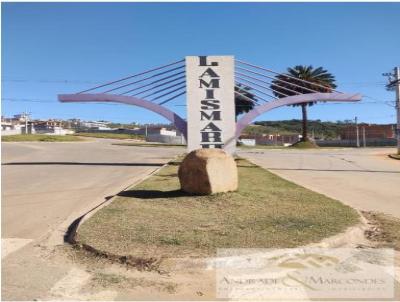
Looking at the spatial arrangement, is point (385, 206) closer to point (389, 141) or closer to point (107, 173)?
point (107, 173)

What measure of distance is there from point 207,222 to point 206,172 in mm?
2534

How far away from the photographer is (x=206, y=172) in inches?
407

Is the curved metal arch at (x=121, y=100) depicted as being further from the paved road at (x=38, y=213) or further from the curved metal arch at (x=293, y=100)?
the paved road at (x=38, y=213)

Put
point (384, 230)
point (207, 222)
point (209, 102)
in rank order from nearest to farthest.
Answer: point (384, 230) → point (207, 222) → point (209, 102)

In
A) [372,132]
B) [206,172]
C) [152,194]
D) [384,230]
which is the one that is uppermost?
[372,132]

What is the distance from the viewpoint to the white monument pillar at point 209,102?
2294cm

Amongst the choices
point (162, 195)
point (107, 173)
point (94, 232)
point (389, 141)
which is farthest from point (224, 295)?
point (389, 141)

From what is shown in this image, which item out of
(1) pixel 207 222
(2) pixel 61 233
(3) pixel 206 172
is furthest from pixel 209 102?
(2) pixel 61 233

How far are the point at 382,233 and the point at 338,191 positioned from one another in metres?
5.94

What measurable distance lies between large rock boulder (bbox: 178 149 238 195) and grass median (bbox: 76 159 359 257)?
24 centimetres

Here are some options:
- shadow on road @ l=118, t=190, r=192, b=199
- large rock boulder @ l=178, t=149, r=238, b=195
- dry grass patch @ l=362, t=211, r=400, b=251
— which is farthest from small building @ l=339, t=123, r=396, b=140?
dry grass patch @ l=362, t=211, r=400, b=251

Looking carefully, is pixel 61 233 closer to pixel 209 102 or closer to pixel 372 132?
pixel 209 102

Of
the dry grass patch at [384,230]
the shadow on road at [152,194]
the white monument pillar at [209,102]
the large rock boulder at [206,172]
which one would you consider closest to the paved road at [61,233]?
the shadow on road at [152,194]

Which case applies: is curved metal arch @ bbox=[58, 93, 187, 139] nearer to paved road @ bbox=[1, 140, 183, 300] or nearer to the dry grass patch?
paved road @ bbox=[1, 140, 183, 300]
